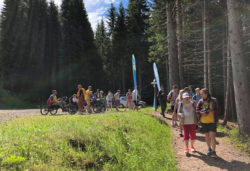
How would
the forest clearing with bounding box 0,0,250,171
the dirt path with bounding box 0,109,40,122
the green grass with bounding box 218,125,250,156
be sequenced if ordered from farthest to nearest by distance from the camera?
1. the dirt path with bounding box 0,109,40,122
2. the green grass with bounding box 218,125,250,156
3. the forest clearing with bounding box 0,0,250,171

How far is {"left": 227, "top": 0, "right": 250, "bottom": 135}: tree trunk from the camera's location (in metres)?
7.64

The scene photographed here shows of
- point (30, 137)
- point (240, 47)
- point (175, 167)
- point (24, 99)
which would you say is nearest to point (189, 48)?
point (240, 47)

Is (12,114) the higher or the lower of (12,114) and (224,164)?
the higher

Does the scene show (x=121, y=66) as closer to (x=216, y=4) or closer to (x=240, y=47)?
(x=216, y=4)

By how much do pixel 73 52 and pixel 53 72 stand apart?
16.0 feet

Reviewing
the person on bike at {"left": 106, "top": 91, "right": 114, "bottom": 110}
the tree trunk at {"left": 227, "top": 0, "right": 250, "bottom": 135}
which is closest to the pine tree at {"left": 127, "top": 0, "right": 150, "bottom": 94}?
the person on bike at {"left": 106, "top": 91, "right": 114, "bottom": 110}

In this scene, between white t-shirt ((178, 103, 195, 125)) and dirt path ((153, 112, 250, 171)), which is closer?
dirt path ((153, 112, 250, 171))

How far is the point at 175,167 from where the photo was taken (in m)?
5.11

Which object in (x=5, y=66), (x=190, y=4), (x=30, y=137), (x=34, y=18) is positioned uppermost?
(x=34, y=18)

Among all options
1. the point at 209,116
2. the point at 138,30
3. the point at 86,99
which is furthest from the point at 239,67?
the point at 138,30

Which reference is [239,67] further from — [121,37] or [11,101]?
[121,37]

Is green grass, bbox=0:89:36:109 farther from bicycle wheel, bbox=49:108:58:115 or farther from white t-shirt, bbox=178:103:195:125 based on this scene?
white t-shirt, bbox=178:103:195:125

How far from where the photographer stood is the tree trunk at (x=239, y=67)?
7641 millimetres

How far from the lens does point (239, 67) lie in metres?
7.76
